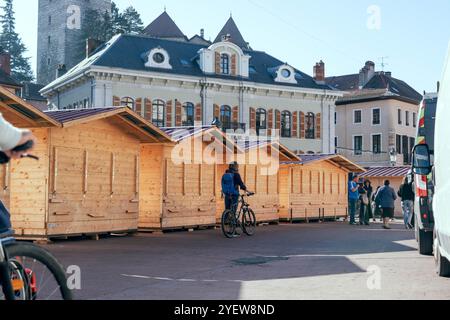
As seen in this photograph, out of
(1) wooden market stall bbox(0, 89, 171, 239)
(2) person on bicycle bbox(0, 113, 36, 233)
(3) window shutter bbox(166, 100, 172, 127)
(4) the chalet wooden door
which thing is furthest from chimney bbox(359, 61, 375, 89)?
(2) person on bicycle bbox(0, 113, 36, 233)

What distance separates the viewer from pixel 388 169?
4078 cm

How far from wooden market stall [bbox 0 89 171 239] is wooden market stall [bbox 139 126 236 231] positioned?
1.20 meters

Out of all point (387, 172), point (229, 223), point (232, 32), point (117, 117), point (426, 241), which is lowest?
point (426, 241)

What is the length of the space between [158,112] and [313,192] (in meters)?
16.9

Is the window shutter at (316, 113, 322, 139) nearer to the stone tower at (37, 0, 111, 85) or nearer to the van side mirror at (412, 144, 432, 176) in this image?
the van side mirror at (412, 144, 432, 176)

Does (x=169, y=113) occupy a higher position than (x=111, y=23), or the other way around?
(x=111, y=23)

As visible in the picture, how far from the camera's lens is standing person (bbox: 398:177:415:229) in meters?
21.1

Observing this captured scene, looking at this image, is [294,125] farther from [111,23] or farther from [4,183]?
[111,23]

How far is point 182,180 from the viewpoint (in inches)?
861

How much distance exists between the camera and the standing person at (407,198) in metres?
21.1

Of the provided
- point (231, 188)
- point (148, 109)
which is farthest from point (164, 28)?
point (231, 188)
